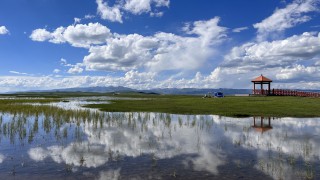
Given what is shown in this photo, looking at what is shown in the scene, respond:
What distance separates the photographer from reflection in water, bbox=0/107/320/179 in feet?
50.0

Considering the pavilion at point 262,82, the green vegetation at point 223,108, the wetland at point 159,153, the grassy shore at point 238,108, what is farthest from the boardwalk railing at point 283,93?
the wetland at point 159,153

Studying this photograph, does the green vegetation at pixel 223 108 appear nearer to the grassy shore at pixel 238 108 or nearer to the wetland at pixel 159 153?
the grassy shore at pixel 238 108

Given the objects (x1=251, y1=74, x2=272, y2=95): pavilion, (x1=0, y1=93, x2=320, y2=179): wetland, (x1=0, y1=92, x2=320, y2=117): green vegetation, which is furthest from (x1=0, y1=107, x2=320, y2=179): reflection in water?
(x1=251, y1=74, x2=272, y2=95): pavilion

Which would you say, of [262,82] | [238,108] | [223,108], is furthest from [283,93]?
[223,108]

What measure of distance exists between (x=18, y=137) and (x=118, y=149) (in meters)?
9.24

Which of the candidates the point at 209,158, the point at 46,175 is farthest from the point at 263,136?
the point at 46,175

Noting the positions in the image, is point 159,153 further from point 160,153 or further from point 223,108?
point 223,108

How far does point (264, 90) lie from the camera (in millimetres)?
101250

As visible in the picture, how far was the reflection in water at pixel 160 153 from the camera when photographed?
1524cm

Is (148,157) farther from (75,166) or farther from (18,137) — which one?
(18,137)

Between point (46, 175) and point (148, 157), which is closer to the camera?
point (46, 175)

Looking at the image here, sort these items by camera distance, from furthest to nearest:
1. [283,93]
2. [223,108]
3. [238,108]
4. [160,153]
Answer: [283,93] → [223,108] → [238,108] → [160,153]

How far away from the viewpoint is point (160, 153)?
19.4 metres

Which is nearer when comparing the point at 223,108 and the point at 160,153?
the point at 160,153
